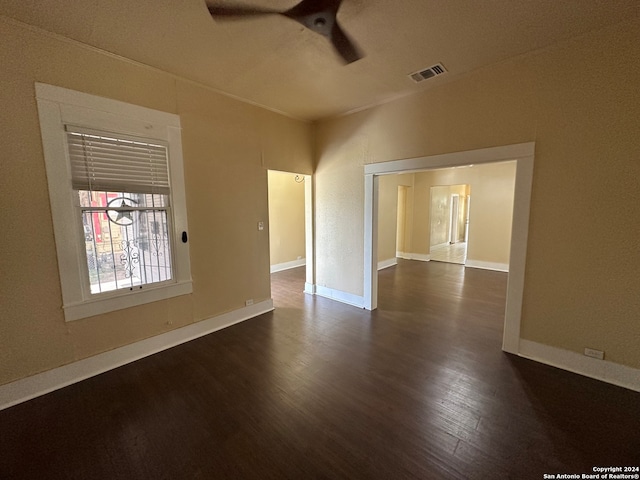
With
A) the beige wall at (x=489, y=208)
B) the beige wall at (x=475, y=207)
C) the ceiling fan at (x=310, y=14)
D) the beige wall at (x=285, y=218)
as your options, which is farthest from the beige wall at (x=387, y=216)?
the ceiling fan at (x=310, y=14)

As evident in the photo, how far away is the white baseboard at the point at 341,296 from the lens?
404 cm

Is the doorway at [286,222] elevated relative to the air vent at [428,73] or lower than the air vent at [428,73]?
lower

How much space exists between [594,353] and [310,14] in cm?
360

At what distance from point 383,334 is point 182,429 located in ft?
7.17

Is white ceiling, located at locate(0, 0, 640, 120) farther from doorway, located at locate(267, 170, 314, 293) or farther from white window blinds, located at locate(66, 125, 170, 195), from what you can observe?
doorway, located at locate(267, 170, 314, 293)

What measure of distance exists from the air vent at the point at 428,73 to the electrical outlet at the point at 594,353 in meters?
2.94

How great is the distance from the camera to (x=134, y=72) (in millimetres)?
2482

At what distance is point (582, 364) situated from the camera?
7.63 ft

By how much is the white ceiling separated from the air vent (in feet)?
0.22

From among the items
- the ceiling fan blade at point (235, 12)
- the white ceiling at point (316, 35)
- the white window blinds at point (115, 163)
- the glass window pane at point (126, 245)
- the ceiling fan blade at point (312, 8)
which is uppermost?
the white ceiling at point (316, 35)

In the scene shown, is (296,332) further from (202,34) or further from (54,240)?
(202,34)

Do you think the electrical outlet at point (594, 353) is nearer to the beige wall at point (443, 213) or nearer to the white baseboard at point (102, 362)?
the white baseboard at point (102, 362)

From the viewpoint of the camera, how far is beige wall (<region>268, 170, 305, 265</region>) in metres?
6.30

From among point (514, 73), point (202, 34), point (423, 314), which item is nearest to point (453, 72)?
point (514, 73)
